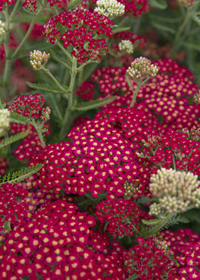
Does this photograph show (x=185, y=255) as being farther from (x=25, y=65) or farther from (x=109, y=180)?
(x=25, y=65)

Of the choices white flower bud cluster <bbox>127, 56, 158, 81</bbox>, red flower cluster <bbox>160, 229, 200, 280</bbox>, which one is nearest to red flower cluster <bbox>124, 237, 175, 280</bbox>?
red flower cluster <bbox>160, 229, 200, 280</bbox>

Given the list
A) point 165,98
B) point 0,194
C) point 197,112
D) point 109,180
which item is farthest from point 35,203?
point 197,112

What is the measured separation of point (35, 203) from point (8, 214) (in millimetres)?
408

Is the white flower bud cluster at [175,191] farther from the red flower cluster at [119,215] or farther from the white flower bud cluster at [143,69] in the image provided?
the white flower bud cluster at [143,69]

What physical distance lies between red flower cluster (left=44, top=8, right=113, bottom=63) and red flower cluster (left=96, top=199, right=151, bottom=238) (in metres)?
1.15

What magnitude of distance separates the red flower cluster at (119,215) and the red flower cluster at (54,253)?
0.41 feet

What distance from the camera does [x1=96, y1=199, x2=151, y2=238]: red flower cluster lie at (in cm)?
212

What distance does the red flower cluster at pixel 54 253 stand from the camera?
68.4 inches

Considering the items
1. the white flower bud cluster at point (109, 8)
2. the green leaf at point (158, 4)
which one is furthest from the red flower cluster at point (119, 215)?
the green leaf at point (158, 4)

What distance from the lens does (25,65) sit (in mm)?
3873

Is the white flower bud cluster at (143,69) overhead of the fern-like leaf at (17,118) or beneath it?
overhead

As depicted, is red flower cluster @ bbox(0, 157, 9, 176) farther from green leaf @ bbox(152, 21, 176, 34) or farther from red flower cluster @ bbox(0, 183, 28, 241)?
green leaf @ bbox(152, 21, 176, 34)

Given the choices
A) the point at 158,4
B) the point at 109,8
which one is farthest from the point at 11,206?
the point at 158,4

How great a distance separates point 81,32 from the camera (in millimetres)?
2195
